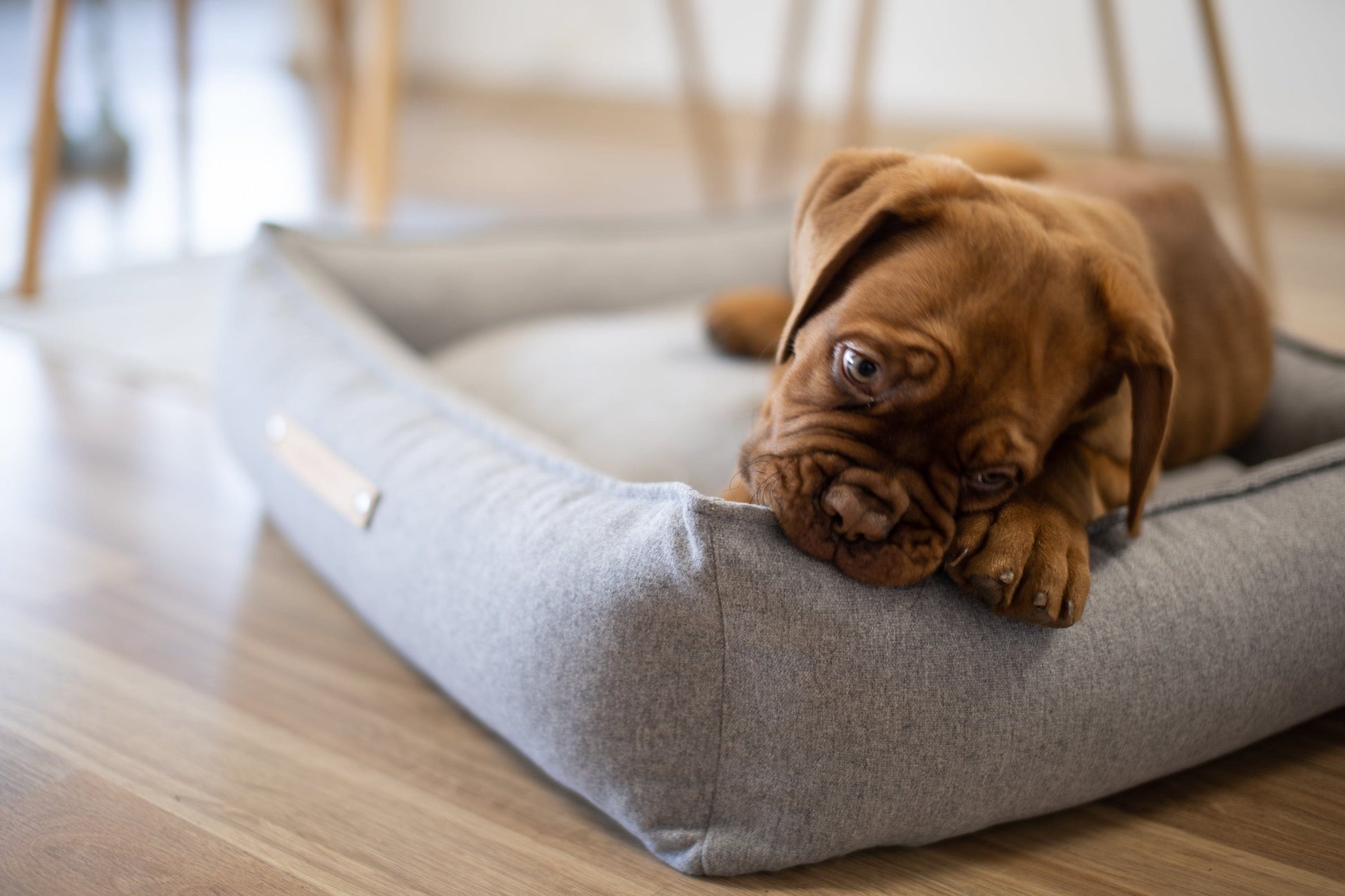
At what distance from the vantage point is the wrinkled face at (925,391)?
1612mm

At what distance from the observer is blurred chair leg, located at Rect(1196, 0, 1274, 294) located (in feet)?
12.9

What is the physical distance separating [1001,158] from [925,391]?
1.18 metres

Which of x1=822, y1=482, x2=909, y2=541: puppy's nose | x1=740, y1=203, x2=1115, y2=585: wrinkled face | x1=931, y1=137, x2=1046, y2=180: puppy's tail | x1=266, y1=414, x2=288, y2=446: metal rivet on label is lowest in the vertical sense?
x1=266, y1=414, x2=288, y2=446: metal rivet on label

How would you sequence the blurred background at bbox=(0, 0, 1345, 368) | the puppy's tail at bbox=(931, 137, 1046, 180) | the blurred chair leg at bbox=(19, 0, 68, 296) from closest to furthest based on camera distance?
the puppy's tail at bbox=(931, 137, 1046, 180) → the blurred chair leg at bbox=(19, 0, 68, 296) → the blurred background at bbox=(0, 0, 1345, 368)

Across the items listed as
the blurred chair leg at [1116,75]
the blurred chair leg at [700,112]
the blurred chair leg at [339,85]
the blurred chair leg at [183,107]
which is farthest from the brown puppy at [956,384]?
the blurred chair leg at [339,85]

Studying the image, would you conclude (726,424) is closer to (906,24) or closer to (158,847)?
(158,847)

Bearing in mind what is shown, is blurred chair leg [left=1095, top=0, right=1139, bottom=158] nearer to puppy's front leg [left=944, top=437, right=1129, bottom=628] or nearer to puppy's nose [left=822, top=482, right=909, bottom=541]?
puppy's front leg [left=944, top=437, right=1129, bottom=628]

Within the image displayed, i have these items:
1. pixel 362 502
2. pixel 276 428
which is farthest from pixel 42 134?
pixel 362 502

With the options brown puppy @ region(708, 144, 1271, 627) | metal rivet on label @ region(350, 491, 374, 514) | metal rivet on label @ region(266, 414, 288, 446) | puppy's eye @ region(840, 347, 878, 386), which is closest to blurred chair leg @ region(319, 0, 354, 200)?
metal rivet on label @ region(266, 414, 288, 446)

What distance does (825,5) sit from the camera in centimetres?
716

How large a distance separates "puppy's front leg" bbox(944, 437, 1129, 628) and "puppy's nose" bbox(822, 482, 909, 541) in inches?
5.9

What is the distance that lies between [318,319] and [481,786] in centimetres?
119

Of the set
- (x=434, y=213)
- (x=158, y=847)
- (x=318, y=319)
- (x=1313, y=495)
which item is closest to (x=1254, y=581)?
(x=1313, y=495)

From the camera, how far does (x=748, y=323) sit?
2.79 meters
